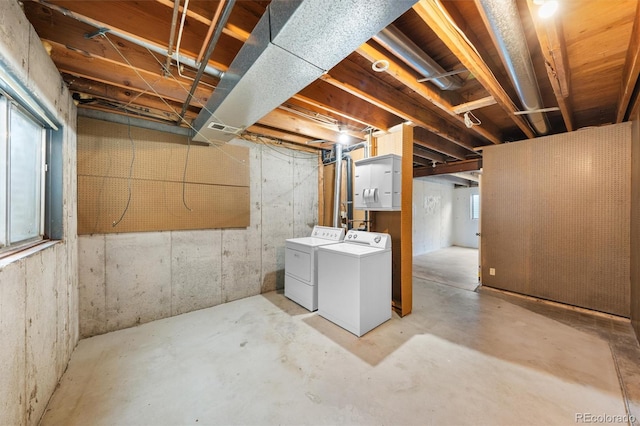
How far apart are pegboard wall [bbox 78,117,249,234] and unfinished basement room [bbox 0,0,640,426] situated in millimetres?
24

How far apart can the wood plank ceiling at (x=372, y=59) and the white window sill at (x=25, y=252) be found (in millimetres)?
1342

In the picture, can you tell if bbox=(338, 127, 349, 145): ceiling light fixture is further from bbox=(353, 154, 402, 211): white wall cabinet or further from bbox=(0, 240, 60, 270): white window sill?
bbox=(0, 240, 60, 270): white window sill

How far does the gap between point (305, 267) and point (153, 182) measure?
2.10 m

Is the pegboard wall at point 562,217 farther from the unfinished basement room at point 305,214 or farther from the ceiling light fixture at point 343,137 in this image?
the ceiling light fixture at point 343,137

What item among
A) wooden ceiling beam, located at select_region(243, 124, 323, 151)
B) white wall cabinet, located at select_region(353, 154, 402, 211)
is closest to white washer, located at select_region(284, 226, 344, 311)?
white wall cabinet, located at select_region(353, 154, 402, 211)

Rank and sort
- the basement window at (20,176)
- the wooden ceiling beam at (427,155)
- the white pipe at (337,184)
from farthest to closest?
the wooden ceiling beam at (427,155) → the white pipe at (337,184) → the basement window at (20,176)

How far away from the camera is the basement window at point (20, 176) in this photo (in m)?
1.27

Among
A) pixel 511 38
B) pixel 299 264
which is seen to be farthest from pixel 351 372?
pixel 511 38

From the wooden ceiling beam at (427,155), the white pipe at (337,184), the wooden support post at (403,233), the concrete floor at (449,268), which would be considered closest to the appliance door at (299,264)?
the white pipe at (337,184)

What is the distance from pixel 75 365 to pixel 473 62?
3974 mm

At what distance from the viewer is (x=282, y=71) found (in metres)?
1.45

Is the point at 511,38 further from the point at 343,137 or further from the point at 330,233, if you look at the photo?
the point at 330,233

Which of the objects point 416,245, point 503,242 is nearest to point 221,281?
point 503,242

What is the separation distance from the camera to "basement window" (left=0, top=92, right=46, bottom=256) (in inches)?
50.0
